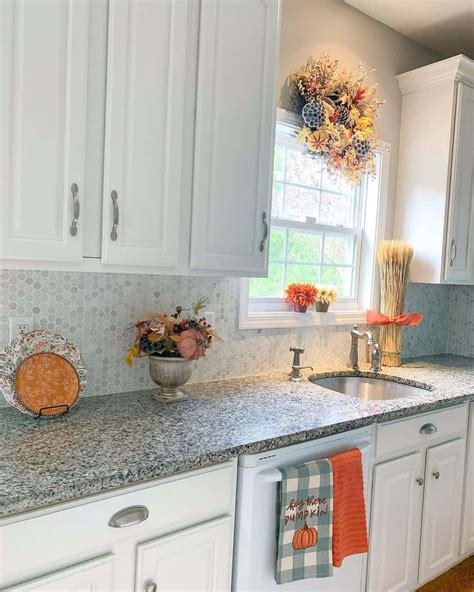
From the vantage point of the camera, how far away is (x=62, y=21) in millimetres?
1321

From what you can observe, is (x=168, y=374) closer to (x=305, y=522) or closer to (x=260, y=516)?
(x=260, y=516)

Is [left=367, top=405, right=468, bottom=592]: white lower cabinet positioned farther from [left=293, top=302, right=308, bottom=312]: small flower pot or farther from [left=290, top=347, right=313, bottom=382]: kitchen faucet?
[left=293, top=302, right=308, bottom=312]: small flower pot

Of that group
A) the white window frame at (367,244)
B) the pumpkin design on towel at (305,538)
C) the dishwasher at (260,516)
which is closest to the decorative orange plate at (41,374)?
the dishwasher at (260,516)

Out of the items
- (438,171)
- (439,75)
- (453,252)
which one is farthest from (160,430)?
(439,75)

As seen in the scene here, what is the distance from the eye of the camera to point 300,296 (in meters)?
2.38

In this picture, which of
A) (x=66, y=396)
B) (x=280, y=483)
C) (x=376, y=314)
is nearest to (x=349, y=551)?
(x=280, y=483)

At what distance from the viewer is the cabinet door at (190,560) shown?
125cm

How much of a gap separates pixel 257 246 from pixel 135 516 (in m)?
1.02

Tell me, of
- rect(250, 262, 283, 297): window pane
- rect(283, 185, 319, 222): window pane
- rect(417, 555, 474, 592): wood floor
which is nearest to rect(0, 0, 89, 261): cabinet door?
rect(250, 262, 283, 297): window pane

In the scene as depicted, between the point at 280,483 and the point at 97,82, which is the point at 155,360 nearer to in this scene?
the point at 280,483

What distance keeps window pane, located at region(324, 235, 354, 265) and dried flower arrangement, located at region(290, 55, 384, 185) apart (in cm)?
34

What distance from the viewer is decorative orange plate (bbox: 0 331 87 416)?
4.87 feet

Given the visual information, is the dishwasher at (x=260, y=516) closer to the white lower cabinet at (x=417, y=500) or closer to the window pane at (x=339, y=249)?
the white lower cabinet at (x=417, y=500)

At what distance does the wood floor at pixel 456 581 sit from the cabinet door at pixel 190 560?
1.25 metres
